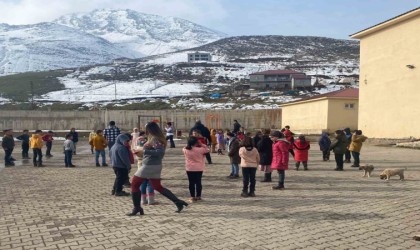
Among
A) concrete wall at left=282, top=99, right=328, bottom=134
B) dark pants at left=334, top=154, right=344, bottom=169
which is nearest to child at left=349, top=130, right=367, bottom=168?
dark pants at left=334, top=154, right=344, bottom=169

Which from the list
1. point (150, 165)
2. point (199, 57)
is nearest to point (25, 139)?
point (150, 165)

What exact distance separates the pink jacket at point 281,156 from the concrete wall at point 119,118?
2967cm

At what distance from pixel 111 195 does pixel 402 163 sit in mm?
10931

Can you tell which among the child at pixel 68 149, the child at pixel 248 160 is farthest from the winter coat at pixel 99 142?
the child at pixel 248 160

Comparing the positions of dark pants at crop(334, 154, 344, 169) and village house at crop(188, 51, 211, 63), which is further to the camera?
village house at crop(188, 51, 211, 63)

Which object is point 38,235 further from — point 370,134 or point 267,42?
point 267,42

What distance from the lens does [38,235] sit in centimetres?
608

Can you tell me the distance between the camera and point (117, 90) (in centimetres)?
9125

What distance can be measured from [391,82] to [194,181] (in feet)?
→ 72.8

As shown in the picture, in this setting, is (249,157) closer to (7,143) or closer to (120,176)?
(120,176)

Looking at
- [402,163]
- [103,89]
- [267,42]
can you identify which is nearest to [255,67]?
[103,89]

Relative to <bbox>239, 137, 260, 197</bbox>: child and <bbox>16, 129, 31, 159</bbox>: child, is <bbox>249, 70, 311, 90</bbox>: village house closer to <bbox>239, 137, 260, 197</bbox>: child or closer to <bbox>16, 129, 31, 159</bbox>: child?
<bbox>16, 129, 31, 159</bbox>: child

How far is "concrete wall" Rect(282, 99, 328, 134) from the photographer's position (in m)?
34.8

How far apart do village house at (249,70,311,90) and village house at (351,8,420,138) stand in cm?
6421
